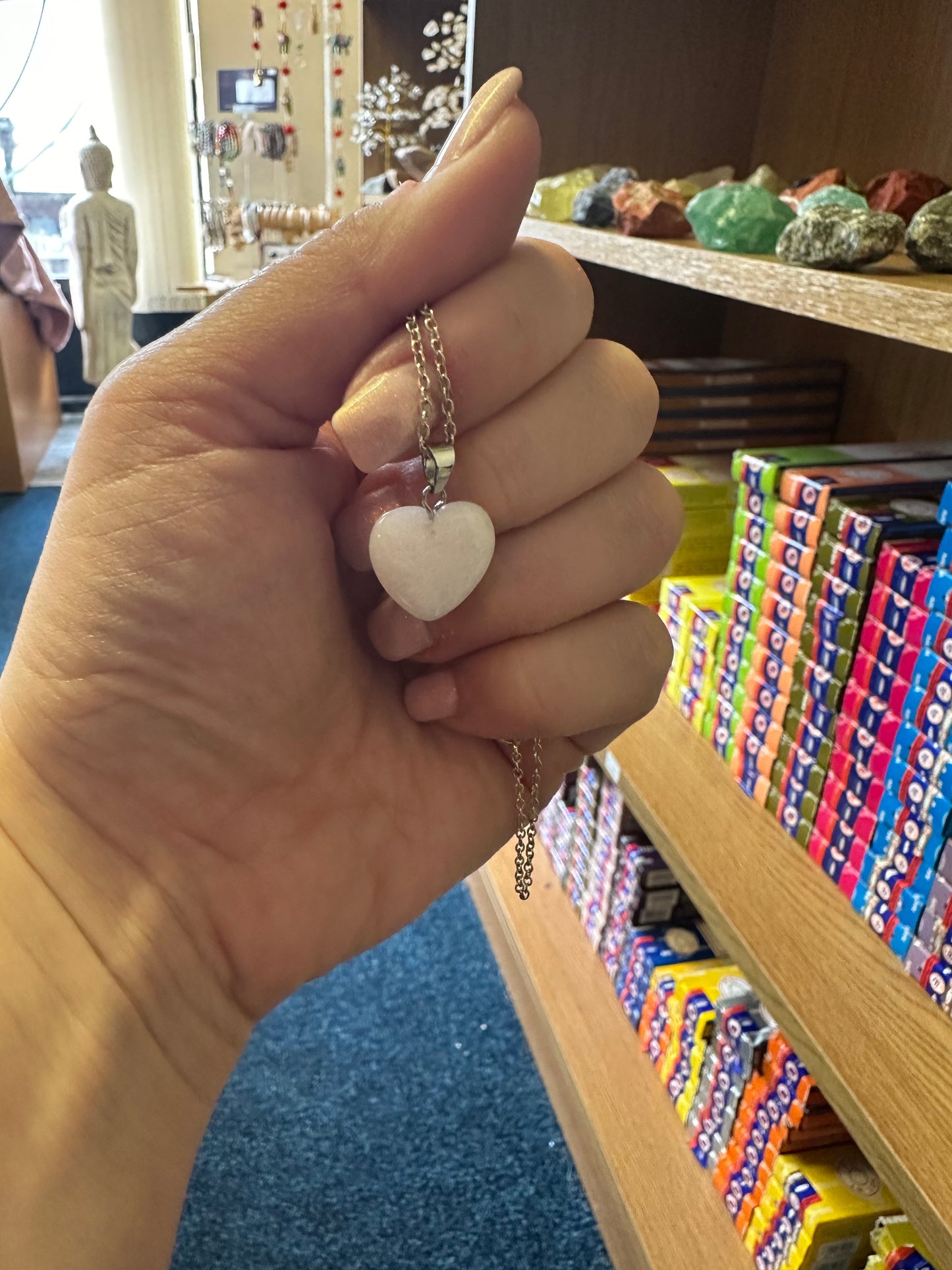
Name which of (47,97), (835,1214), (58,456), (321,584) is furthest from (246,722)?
(47,97)

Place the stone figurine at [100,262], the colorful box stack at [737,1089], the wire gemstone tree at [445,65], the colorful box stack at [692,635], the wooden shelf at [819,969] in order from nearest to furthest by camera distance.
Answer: the wooden shelf at [819,969] → the colorful box stack at [737,1089] → the colorful box stack at [692,635] → the wire gemstone tree at [445,65] → the stone figurine at [100,262]

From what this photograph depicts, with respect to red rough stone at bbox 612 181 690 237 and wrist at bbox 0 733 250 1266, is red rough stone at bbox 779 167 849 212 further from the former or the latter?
wrist at bbox 0 733 250 1266

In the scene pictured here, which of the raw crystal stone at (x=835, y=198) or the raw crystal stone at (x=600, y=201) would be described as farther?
the raw crystal stone at (x=600, y=201)

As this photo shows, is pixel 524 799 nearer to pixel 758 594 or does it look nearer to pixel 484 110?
pixel 758 594

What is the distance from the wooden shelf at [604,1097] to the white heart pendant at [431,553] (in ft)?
2.56

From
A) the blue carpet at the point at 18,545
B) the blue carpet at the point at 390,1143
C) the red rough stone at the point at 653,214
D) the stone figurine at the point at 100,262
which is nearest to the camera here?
the red rough stone at the point at 653,214

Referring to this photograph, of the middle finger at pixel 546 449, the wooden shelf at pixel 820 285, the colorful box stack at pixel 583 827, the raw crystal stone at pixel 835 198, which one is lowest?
the colorful box stack at pixel 583 827

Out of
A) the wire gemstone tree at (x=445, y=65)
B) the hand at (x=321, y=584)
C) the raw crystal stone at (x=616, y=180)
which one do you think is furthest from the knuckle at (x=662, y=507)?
the wire gemstone tree at (x=445, y=65)

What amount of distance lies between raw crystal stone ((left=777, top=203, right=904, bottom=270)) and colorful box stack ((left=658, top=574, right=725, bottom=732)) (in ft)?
1.36

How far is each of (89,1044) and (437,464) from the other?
1.28ft

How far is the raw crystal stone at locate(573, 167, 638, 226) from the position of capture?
1010mm

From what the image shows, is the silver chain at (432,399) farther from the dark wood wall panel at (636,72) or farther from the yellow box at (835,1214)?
the dark wood wall panel at (636,72)

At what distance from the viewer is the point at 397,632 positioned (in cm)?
57

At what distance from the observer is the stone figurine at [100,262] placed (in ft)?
11.3
